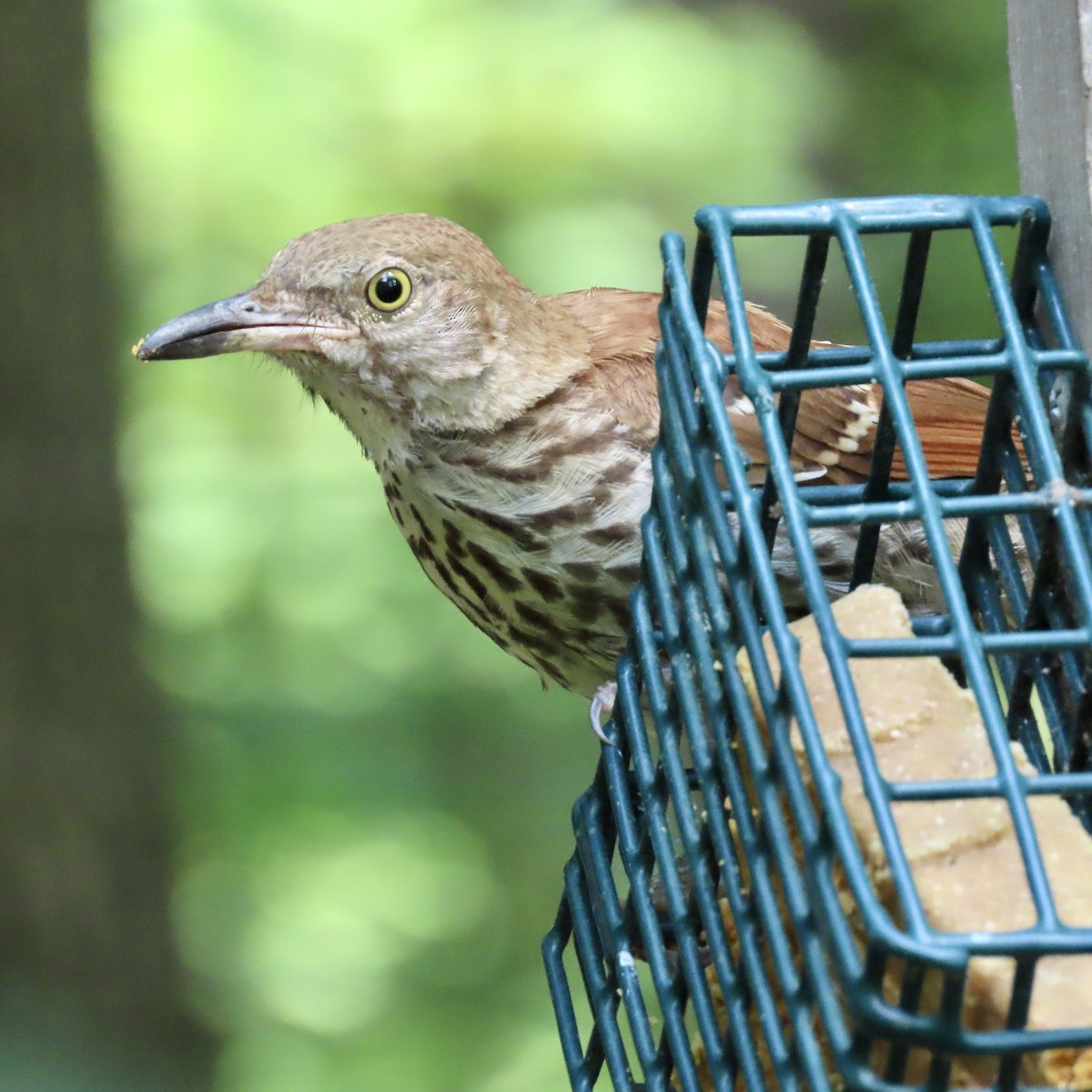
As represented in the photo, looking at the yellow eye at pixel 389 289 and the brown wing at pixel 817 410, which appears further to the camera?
the yellow eye at pixel 389 289

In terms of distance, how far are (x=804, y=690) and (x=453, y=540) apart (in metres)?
1.75

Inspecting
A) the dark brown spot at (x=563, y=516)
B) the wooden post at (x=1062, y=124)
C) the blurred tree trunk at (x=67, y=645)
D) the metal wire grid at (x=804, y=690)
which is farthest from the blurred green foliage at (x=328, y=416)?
the wooden post at (x=1062, y=124)

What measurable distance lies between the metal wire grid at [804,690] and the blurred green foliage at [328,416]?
152 inches

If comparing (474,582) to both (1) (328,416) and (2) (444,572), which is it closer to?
(2) (444,572)

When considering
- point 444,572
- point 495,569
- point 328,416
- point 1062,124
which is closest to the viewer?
point 1062,124

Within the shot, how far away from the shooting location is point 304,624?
6.20 metres

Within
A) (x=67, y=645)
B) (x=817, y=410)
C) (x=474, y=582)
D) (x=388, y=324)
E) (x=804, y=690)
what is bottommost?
(x=67, y=645)

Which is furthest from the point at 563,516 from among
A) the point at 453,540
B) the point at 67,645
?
the point at 67,645

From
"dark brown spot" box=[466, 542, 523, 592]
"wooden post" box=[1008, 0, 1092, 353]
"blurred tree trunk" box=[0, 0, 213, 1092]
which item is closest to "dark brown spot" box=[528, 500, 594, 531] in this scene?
"dark brown spot" box=[466, 542, 523, 592]

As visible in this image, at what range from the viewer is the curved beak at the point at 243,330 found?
2.83 metres

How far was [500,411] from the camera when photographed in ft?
9.59

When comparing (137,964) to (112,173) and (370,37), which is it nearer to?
(112,173)

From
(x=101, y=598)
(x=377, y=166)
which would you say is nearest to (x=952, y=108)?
(x=377, y=166)

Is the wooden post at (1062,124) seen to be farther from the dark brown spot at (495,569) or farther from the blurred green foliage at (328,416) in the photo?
the blurred green foliage at (328,416)
